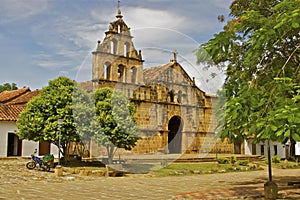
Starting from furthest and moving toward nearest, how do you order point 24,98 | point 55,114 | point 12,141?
point 24,98
point 12,141
point 55,114

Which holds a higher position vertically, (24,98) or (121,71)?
(121,71)

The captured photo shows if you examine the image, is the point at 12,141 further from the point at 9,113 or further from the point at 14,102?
the point at 14,102

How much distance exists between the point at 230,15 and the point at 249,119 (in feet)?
25.2

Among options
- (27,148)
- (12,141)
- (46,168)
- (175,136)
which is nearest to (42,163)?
(46,168)

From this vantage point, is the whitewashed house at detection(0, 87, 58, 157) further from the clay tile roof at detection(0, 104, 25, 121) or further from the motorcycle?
the motorcycle

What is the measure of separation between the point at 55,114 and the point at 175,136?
13444 millimetres

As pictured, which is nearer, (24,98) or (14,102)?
(24,98)

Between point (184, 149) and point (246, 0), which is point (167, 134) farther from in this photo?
point (246, 0)

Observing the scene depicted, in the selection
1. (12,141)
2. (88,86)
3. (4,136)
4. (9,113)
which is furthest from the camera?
(88,86)

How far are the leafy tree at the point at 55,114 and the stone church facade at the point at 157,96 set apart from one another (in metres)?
5.44

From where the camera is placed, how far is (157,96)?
27.4 meters

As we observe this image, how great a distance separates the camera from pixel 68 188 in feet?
37.7

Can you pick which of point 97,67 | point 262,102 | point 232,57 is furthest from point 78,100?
point 262,102

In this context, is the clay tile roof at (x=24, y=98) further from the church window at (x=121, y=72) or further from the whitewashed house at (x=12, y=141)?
the church window at (x=121, y=72)
